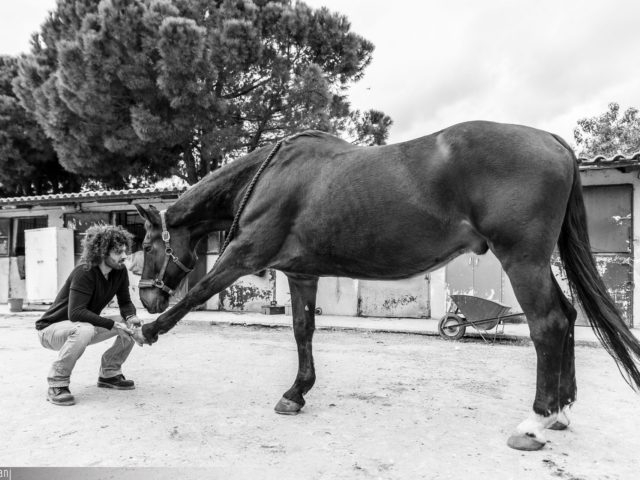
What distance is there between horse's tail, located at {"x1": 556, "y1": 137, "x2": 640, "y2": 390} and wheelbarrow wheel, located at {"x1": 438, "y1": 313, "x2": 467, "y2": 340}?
15.6 ft

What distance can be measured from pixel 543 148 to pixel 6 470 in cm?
338

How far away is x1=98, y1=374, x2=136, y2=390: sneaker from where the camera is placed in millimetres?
4180

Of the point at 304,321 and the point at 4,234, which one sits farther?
the point at 4,234

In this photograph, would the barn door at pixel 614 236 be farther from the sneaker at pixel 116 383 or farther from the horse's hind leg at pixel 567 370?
the sneaker at pixel 116 383

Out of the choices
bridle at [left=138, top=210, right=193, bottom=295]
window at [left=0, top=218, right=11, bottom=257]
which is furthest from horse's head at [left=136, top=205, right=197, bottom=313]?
window at [left=0, top=218, right=11, bottom=257]

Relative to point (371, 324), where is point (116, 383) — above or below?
above

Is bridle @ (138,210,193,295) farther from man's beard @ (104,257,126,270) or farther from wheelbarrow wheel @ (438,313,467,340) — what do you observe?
wheelbarrow wheel @ (438,313,467,340)

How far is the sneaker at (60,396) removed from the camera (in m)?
3.69

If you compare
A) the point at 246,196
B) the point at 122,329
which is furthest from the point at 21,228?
the point at 246,196

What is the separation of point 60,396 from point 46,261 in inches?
387

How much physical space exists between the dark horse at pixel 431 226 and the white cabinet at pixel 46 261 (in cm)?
996

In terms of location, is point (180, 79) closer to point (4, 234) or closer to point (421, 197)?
point (4, 234)

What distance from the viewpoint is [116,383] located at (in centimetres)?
420

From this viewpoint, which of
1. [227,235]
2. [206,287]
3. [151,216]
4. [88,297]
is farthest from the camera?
[88,297]
